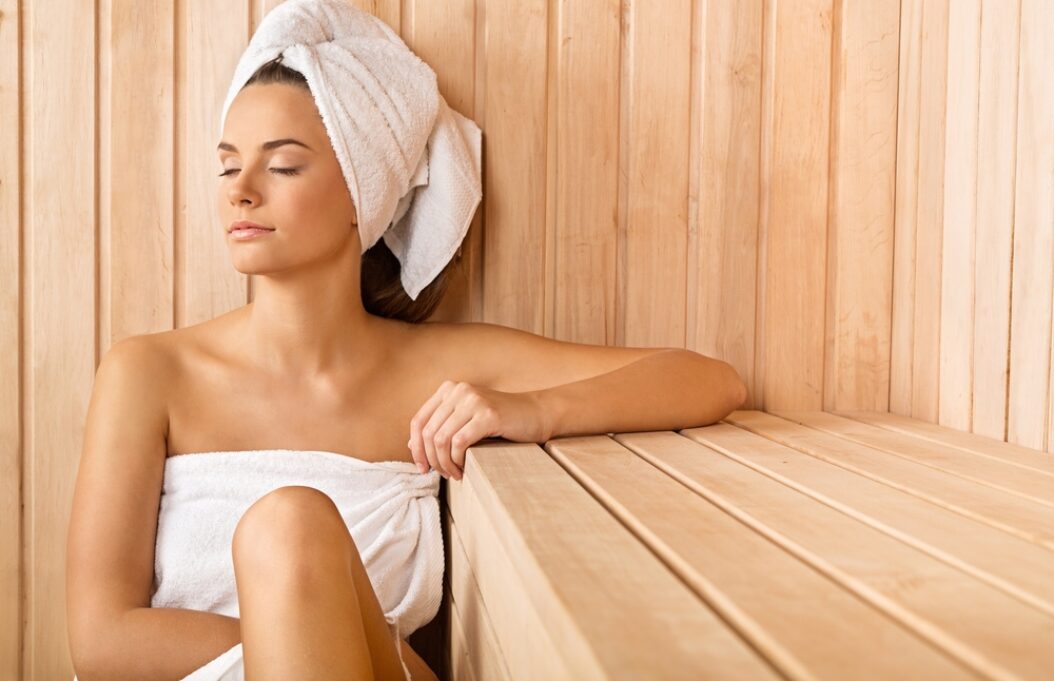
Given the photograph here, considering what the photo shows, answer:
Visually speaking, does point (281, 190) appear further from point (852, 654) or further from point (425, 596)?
point (852, 654)

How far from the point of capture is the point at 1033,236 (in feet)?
4.83

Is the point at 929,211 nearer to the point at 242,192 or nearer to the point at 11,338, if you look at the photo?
the point at 242,192

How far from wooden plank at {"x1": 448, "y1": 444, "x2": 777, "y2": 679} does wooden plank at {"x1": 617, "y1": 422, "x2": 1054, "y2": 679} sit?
14 centimetres

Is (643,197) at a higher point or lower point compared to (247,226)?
higher

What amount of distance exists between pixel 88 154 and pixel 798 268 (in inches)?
56.4

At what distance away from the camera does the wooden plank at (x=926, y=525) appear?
2.53ft

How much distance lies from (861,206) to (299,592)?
1.47 m

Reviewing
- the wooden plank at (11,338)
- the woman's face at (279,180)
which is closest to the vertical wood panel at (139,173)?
the wooden plank at (11,338)

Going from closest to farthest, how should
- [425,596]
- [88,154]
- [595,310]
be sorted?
1. [425,596]
2. [88,154]
3. [595,310]

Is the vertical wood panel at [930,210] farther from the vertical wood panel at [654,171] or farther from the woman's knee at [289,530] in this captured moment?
the woman's knee at [289,530]

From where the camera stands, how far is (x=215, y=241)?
175 cm

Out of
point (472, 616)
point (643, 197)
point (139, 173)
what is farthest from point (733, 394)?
point (139, 173)

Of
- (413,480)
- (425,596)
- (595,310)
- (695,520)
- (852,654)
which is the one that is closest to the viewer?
(852,654)

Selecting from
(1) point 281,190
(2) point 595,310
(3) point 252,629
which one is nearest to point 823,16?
(2) point 595,310
